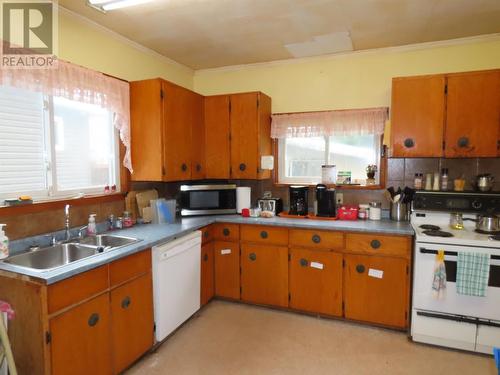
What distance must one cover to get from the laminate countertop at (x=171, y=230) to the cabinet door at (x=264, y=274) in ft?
0.93

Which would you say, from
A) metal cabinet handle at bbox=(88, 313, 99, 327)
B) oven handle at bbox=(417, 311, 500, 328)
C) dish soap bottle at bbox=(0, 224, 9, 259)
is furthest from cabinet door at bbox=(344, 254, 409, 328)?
dish soap bottle at bbox=(0, 224, 9, 259)

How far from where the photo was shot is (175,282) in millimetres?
2525

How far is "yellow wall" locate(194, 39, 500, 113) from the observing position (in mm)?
2938

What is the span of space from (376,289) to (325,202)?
0.88 meters

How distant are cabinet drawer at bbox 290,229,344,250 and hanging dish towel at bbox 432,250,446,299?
2.34 feet

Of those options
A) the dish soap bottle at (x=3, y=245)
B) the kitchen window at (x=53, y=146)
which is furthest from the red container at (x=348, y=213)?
the dish soap bottle at (x=3, y=245)

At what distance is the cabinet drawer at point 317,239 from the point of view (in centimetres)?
276

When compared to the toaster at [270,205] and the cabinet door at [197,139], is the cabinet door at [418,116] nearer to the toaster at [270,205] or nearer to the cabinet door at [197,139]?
the toaster at [270,205]

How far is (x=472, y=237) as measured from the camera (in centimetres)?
235

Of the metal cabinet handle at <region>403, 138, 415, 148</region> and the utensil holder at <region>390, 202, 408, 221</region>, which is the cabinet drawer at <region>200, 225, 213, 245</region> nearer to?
the utensil holder at <region>390, 202, 408, 221</region>

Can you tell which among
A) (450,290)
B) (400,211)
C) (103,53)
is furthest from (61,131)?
(450,290)

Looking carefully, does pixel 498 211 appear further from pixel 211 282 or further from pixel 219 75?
pixel 219 75

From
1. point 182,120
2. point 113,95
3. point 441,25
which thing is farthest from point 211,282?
point 441,25

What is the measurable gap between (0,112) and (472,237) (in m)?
3.32
